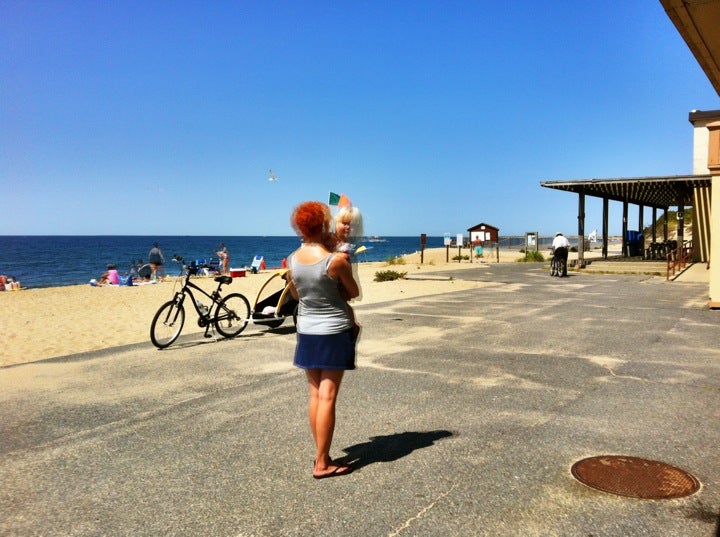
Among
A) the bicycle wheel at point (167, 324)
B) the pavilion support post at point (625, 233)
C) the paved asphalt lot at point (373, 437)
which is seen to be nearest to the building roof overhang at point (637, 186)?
the pavilion support post at point (625, 233)

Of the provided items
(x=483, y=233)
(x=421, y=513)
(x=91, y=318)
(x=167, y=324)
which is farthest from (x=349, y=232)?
(x=483, y=233)

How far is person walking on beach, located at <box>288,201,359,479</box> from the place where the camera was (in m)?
3.62

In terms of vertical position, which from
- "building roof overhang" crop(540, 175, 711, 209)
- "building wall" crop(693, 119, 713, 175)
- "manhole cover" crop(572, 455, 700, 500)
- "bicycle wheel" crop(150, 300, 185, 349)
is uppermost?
"building wall" crop(693, 119, 713, 175)

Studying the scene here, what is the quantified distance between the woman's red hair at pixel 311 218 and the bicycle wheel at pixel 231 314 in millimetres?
5533

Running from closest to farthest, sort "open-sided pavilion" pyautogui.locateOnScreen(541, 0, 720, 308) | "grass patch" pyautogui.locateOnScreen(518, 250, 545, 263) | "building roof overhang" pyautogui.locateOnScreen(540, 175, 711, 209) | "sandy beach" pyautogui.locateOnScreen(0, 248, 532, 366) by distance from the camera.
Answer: "open-sided pavilion" pyautogui.locateOnScreen(541, 0, 720, 308), "sandy beach" pyautogui.locateOnScreen(0, 248, 532, 366), "building roof overhang" pyautogui.locateOnScreen(540, 175, 711, 209), "grass patch" pyautogui.locateOnScreen(518, 250, 545, 263)

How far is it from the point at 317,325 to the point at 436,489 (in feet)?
4.10

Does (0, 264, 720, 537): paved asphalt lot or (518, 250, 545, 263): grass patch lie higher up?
(518, 250, 545, 263): grass patch

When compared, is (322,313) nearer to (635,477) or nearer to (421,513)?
(421,513)

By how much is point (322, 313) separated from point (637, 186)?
83.9ft

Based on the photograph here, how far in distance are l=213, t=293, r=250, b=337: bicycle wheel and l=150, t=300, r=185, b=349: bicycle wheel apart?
1.93 feet

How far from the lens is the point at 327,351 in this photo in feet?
12.0

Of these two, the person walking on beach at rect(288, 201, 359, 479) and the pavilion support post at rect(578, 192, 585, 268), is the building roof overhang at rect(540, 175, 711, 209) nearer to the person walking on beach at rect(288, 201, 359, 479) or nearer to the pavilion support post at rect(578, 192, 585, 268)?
the pavilion support post at rect(578, 192, 585, 268)

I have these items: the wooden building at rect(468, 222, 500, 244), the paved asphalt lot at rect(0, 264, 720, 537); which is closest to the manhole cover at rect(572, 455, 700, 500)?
the paved asphalt lot at rect(0, 264, 720, 537)

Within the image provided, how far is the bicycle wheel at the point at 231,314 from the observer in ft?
29.4
